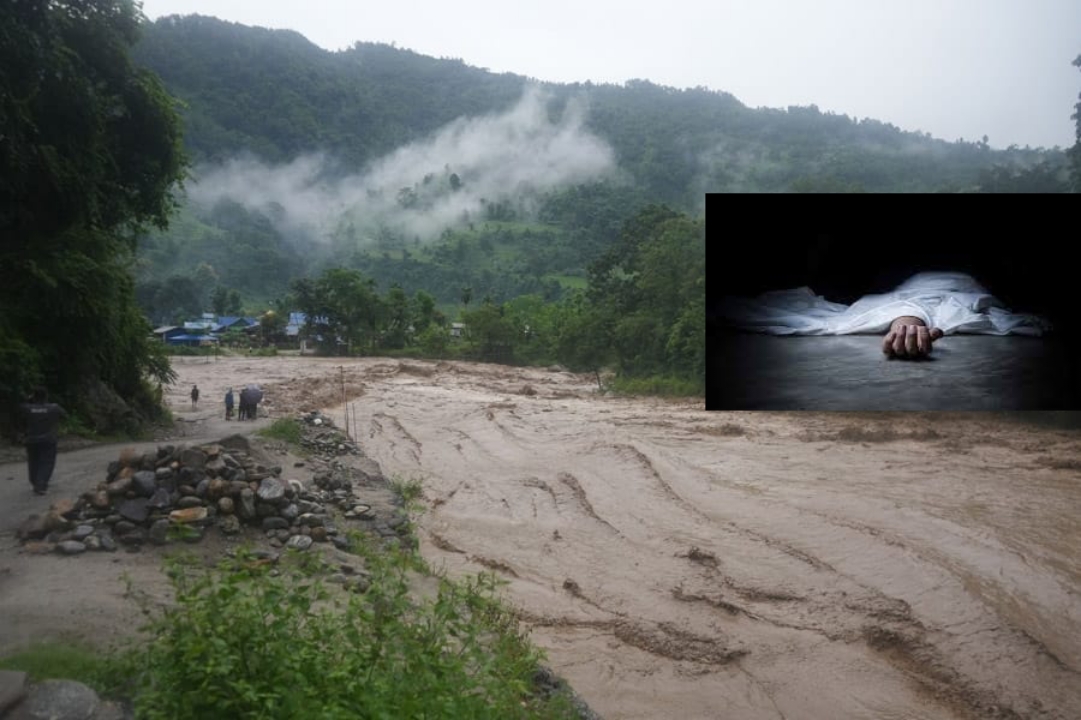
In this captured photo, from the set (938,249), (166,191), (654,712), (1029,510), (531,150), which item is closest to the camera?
(654,712)

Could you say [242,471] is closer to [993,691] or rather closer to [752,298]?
[752,298]

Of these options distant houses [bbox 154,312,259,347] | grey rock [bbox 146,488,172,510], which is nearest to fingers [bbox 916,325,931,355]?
grey rock [bbox 146,488,172,510]

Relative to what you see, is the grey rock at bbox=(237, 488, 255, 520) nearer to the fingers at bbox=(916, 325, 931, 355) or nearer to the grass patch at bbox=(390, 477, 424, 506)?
the grass patch at bbox=(390, 477, 424, 506)

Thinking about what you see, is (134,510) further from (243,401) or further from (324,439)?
(324,439)

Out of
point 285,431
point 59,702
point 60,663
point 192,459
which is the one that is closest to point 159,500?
point 192,459

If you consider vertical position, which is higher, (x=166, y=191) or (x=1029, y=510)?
(x=166, y=191)

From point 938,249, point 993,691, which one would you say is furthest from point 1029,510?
point 938,249
